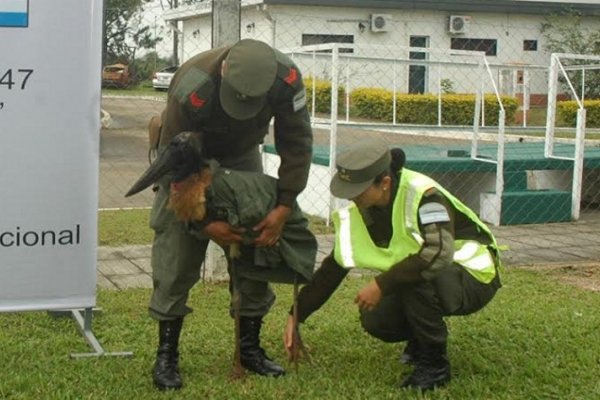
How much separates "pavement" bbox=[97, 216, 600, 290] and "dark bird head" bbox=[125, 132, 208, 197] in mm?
2720

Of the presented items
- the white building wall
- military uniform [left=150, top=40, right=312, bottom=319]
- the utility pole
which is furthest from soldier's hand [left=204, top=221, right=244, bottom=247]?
the white building wall

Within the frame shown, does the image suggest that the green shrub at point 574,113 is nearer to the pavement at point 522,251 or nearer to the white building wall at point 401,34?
the white building wall at point 401,34

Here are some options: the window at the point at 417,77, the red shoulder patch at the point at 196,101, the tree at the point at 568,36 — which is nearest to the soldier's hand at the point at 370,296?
the red shoulder patch at the point at 196,101

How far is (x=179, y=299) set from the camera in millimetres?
3824

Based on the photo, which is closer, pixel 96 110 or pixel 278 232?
pixel 278 232

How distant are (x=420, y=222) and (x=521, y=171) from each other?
6.21 metres

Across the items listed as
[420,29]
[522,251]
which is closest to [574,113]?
[420,29]

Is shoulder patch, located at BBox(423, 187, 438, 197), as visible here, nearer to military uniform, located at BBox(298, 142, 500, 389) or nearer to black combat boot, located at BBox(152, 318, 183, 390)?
military uniform, located at BBox(298, 142, 500, 389)

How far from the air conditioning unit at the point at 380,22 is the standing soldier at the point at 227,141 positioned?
66.8 ft

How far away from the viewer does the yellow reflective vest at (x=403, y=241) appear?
12.1ft

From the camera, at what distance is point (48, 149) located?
4.06 metres

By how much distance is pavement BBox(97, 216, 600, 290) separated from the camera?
650cm

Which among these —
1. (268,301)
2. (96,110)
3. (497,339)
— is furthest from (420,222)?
(96,110)

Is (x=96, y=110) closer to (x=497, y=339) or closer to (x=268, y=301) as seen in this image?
(x=268, y=301)
